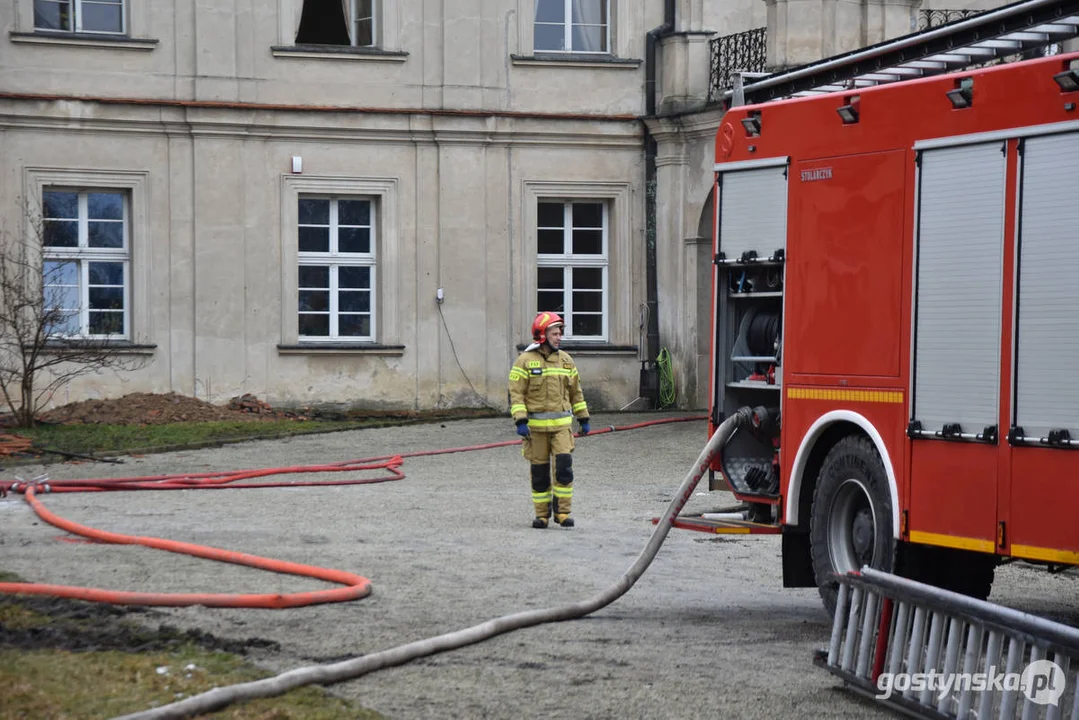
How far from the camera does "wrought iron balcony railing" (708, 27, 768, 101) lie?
2428 cm

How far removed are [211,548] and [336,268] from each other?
1462cm

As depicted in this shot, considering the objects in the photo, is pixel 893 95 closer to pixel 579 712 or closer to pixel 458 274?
pixel 579 712

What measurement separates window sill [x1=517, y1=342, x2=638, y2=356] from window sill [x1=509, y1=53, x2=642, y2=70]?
4.19 metres

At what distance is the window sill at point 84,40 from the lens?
24.0m

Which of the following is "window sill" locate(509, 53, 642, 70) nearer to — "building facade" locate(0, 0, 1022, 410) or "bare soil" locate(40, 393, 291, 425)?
"building facade" locate(0, 0, 1022, 410)

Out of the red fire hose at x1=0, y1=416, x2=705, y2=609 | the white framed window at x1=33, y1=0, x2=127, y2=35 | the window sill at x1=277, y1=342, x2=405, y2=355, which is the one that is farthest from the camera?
the window sill at x1=277, y1=342, x2=405, y2=355

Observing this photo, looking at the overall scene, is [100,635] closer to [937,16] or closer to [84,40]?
[84,40]

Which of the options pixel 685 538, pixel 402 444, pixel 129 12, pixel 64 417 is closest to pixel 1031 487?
pixel 685 538

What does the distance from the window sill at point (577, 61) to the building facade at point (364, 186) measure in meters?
0.04

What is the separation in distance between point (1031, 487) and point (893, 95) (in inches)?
87.2

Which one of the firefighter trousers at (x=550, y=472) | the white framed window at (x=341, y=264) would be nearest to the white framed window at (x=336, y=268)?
the white framed window at (x=341, y=264)

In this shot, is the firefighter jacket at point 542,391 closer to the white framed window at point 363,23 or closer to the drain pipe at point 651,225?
the drain pipe at point 651,225

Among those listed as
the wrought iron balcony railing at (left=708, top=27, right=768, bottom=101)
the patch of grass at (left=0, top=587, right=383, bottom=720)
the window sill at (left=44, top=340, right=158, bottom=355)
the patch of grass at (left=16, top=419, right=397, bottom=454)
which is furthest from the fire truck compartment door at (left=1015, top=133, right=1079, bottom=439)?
the window sill at (left=44, top=340, right=158, bottom=355)

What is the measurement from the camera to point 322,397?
82.3 ft
